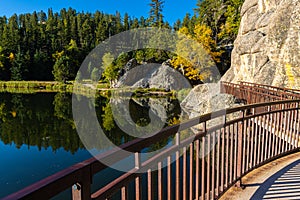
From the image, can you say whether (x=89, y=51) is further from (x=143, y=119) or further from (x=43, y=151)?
(x=43, y=151)

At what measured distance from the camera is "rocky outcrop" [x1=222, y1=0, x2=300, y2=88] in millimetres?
14891

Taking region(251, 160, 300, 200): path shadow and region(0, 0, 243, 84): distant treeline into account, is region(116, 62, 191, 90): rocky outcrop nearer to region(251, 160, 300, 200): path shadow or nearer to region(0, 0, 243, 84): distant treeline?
region(0, 0, 243, 84): distant treeline

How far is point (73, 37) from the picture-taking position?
76688 mm

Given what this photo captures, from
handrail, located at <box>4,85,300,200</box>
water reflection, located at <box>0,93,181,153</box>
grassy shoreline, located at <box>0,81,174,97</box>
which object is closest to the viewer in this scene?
handrail, located at <box>4,85,300,200</box>

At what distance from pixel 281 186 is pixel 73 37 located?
262 ft

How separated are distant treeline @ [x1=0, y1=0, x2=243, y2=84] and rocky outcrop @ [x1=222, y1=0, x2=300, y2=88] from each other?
27.9ft

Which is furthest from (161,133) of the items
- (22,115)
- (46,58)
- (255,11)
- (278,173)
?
(46,58)

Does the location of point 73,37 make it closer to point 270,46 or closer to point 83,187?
point 270,46

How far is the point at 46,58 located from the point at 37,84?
12066 mm

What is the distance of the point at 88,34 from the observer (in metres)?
→ 76.8

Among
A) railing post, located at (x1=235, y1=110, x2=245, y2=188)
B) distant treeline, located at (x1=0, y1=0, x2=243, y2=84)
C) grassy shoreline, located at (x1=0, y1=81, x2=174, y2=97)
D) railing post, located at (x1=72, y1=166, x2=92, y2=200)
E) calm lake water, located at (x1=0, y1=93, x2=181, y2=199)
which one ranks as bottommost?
calm lake water, located at (x1=0, y1=93, x2=181, y2=199)

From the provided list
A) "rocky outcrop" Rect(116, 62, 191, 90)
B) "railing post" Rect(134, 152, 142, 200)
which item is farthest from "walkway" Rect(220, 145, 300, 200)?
"rocky outcrop" Rect(116, 62, 191, 90)

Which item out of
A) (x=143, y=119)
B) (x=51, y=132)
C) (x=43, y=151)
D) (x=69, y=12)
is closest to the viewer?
(x=43, y=151)

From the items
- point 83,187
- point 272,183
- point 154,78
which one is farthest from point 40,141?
point 154,78
